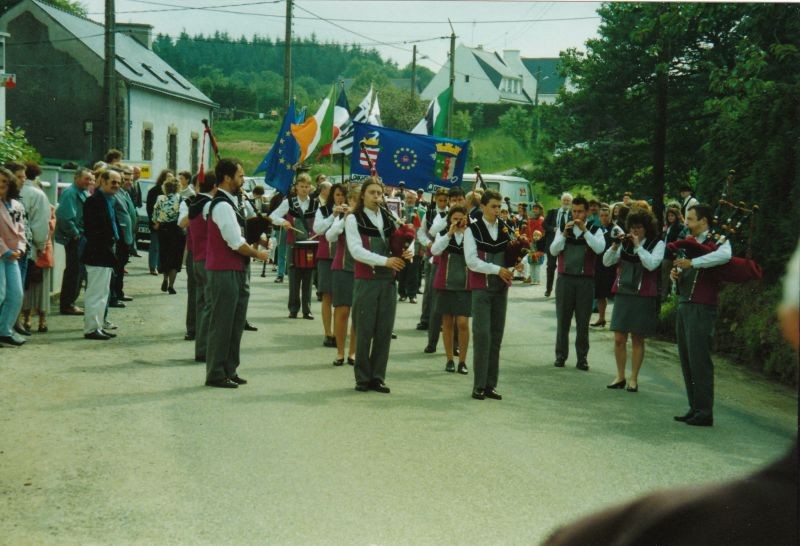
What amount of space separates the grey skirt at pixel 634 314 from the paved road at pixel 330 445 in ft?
1.14

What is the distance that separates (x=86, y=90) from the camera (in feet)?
13.3

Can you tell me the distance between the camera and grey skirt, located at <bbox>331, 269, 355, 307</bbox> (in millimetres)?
9914

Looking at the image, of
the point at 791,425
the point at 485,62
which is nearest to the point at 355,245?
the point at 485,62

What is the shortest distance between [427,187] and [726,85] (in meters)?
8.79

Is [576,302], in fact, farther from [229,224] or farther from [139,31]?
[139,31]

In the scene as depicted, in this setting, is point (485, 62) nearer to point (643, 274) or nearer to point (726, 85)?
point (726, 85)

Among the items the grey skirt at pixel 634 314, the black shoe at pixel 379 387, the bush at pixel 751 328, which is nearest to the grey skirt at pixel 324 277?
the black shoe at pixel 379 387

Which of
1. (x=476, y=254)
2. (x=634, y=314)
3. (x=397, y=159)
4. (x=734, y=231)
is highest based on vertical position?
(x=397, y=159)

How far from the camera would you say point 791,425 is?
1.94m

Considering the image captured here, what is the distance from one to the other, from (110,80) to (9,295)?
5.74 meters

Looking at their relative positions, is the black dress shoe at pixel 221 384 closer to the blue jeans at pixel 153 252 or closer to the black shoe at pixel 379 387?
the black shoe at pixel 379 387

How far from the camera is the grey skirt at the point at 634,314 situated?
8336 mm

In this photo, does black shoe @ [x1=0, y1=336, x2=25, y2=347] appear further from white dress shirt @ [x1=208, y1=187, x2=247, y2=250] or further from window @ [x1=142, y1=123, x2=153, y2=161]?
window @ [x1=142, y1=123, x2=153, y2=161]

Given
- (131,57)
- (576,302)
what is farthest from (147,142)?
(576,302)
